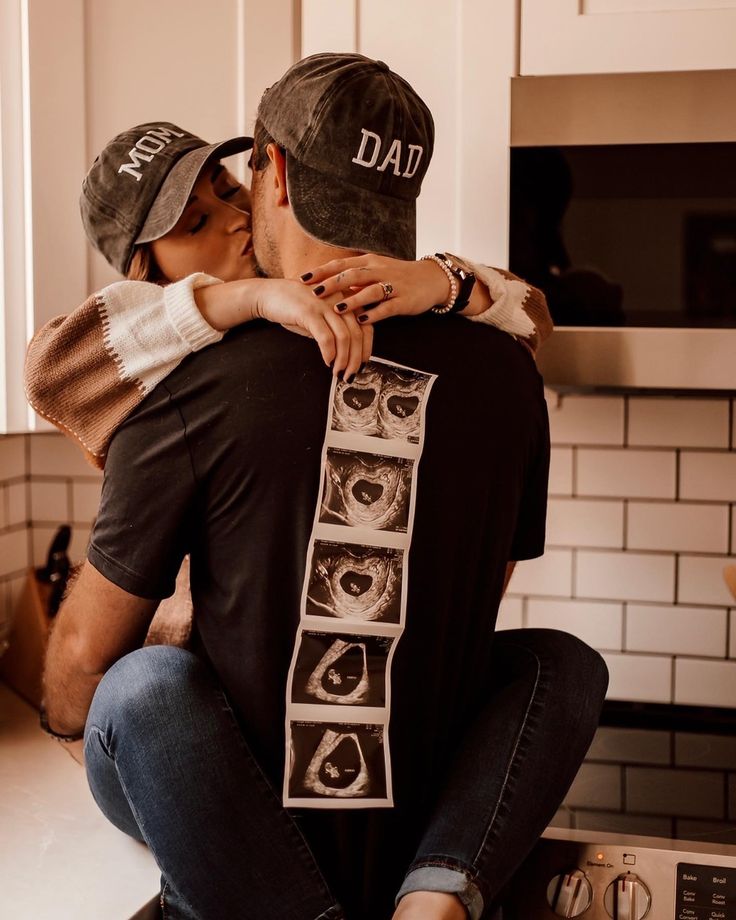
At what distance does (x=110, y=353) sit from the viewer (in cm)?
97

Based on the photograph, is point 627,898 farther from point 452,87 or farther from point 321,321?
point 452,87

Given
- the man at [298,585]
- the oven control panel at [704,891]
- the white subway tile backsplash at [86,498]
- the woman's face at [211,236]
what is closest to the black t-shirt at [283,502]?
the man at [298,585]

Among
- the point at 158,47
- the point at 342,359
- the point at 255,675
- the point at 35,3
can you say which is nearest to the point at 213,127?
the point at 158,47

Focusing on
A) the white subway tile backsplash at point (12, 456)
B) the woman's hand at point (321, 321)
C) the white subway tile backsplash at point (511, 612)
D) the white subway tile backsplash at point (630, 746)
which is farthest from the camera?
the white subway tile backsplash at point (12, 456)

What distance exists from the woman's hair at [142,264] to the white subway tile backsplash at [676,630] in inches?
40.5

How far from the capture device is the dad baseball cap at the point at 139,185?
4.26ft

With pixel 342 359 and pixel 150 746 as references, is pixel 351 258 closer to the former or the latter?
pixel 342 359

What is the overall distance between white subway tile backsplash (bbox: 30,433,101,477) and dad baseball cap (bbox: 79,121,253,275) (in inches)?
27.0

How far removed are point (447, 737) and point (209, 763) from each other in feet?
0.89

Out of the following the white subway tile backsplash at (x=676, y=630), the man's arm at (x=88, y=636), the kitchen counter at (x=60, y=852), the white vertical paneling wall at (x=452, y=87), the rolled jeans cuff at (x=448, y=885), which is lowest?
the kitchen counter at (x=60, y=852)

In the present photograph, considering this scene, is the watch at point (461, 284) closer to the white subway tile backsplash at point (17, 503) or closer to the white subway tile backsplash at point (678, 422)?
the white subway tile backsplash at point (678, 422)

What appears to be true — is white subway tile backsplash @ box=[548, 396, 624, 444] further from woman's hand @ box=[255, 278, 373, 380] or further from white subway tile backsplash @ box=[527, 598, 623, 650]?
woman's hand @ box=[255, 278, 373, 380]

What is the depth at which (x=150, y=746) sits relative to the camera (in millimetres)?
976

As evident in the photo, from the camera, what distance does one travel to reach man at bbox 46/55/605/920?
3.09 feet
